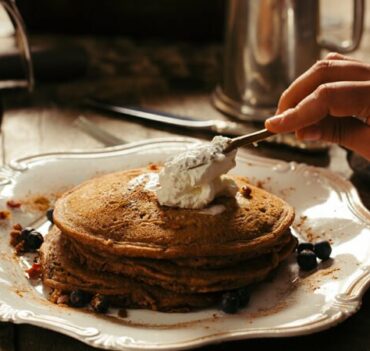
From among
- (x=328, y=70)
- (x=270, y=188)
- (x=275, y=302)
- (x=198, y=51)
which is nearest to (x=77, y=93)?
(x=198, y=51)

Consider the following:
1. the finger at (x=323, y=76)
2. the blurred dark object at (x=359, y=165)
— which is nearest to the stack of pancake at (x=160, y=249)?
the finger at (x=323, y=76)

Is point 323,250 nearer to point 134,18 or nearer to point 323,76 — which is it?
point 323,76

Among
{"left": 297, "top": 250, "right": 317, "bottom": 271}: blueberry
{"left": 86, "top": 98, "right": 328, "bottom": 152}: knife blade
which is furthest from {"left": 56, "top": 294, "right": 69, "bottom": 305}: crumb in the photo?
{"left": 86, "top": 98, "right": 328, "bottom": 152}: knife blade

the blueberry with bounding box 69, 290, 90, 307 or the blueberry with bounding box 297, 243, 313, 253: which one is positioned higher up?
the blueberry with bounding box 297, 243, 313, 253

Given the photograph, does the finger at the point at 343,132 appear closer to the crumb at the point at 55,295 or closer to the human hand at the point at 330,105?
the human hand at the point at 330,105

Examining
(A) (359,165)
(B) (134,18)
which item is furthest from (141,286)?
(B) (134,18)

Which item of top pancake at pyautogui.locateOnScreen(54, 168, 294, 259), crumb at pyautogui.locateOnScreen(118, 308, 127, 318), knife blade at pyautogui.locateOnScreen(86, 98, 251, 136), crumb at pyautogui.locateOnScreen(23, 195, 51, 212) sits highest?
top pancake at pyautogui.locateOnScreen(54, 168, 294, 259)

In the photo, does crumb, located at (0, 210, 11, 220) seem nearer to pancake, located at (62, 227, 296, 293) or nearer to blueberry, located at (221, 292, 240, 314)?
pancake, located at (62, 227, 296, 293)

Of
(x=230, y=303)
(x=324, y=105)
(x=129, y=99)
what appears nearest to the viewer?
(x=230, y=303)
